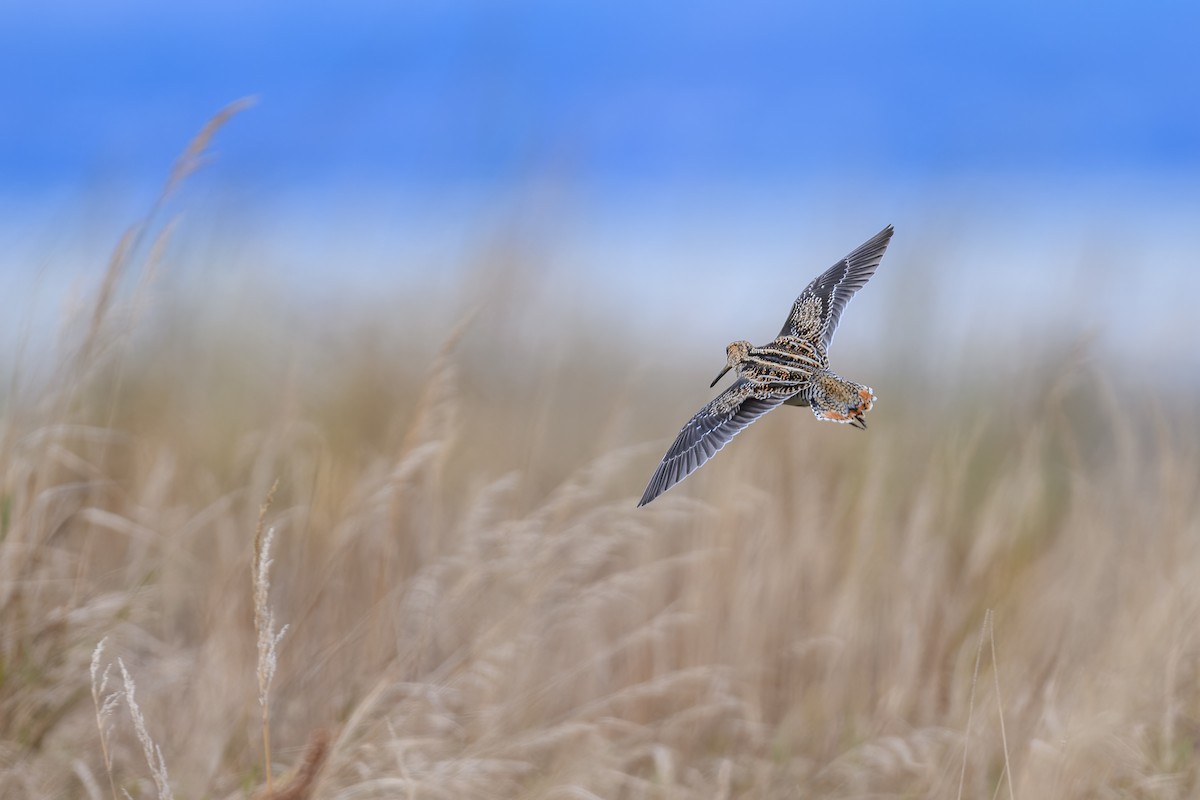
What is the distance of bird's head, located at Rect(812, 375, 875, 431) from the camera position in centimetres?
102

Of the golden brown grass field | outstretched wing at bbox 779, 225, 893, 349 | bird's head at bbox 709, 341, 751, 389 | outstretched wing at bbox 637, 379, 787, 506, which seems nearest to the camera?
outstretched wing at bbox 637, 379, 787, 506

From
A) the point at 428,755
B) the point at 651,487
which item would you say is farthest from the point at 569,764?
the point at 651,487

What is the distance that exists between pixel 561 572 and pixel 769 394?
229 cm

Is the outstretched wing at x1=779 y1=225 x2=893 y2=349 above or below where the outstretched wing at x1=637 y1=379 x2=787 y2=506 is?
above

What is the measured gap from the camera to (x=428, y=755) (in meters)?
3.28

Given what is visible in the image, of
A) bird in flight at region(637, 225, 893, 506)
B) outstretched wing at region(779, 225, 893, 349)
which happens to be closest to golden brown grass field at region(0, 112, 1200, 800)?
outstretched wing at region(779, 225, 893, 349)

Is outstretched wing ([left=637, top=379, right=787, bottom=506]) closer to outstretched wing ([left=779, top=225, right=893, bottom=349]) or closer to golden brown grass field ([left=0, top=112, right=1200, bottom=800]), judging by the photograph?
outstretched wing ([left=779, top=225, right=893, bottom=349])

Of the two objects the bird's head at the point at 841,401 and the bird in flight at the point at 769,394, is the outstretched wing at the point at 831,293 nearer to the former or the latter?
the bird in flight at the point at 769,394

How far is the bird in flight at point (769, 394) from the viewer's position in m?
1.01

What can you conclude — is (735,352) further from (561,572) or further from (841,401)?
(561,572)

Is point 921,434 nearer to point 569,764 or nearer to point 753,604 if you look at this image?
point 753,604

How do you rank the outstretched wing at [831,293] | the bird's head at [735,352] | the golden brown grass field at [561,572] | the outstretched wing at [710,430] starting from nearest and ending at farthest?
the outstretched wing at [710,430], the bird's head at [735,352], the outstretched wing at [831,293], the golden brown grass field at [561,572]

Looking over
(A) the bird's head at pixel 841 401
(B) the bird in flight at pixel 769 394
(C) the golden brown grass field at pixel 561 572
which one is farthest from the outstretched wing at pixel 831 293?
(C) the golden brown grass field at pixel 561 572

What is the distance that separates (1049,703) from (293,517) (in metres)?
2.56
